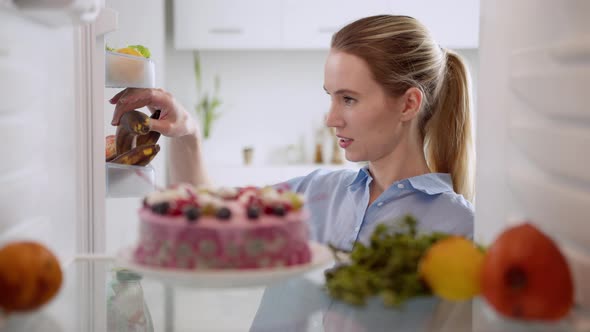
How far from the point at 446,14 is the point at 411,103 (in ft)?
7.10

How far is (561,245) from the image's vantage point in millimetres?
877

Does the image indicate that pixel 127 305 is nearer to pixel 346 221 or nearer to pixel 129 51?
pixel 129 51

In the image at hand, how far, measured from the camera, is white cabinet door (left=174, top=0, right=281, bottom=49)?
3.74 meters

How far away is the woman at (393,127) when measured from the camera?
1688mm

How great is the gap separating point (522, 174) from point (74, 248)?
71 centimetres

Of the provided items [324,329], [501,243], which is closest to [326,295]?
[324,329]

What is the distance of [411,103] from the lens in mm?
1732

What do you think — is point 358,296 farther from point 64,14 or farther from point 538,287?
point 64,14

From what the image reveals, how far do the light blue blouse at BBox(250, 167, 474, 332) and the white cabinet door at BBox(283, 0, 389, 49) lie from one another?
1869mm

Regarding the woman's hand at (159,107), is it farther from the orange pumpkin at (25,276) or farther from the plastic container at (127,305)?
the orange pumpkin at (25,276)

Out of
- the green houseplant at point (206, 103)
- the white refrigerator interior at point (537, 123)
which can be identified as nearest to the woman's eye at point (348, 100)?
the white refrigerator interior at point (537, 123)

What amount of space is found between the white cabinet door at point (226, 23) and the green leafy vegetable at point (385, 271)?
2962 millimetres

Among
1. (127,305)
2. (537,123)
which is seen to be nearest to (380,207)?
(537,123)

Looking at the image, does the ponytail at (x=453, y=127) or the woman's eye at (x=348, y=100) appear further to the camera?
the ponytail at (x=453, y=127)
